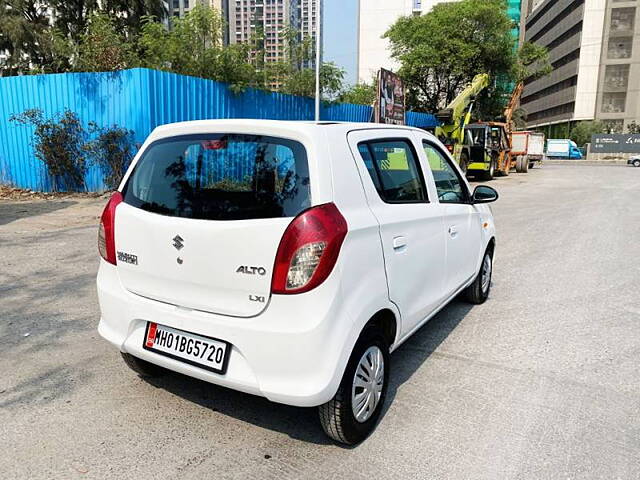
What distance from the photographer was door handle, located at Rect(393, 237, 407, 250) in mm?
2869

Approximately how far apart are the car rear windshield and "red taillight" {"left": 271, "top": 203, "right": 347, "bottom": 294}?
0.11m

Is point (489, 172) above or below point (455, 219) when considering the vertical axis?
below

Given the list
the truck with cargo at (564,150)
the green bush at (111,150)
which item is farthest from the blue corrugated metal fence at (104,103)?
the truck with cargo at (564,150)

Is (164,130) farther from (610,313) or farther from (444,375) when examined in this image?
(610,313)

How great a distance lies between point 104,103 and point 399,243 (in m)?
10.6

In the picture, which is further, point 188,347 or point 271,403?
point 271,403

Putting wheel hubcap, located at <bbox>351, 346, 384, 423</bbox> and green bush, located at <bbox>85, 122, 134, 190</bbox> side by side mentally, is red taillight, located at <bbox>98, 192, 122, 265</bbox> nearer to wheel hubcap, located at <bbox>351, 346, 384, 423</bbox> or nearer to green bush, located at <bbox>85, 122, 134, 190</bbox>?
wheel hubcap, located at <bbox>351, 346, 384, 423</bbox>

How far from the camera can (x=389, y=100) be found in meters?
17.9

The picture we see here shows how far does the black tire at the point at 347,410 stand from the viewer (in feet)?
8.29

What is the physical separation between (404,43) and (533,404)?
33531mm

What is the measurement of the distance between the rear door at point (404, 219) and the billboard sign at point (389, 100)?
1347 centimetres

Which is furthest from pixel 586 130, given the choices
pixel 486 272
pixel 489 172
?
pixel 486 272

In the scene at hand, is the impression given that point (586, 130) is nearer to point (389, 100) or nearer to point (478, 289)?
point (389, 100)

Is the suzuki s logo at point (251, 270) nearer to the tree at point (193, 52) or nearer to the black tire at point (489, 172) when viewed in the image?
the tree at point (193, 52)
